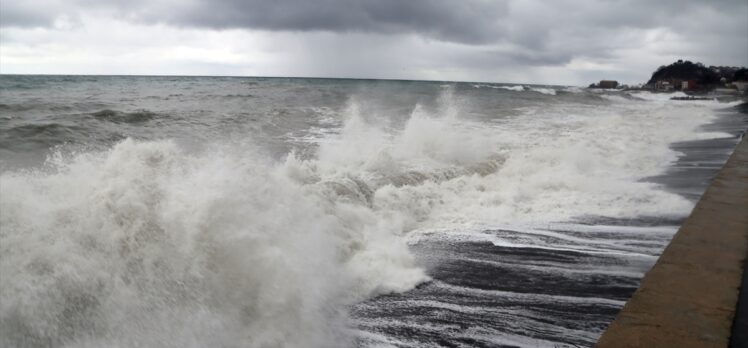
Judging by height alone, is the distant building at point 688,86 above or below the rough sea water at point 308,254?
above

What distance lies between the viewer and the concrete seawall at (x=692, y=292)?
2.23 meters

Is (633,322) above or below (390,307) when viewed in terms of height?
above

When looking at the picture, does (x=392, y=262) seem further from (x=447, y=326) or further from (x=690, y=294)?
(x=690, y=294)

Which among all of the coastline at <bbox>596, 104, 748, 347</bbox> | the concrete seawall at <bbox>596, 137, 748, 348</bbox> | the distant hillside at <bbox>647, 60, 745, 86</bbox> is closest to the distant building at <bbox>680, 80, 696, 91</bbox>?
the distant hillside at <bbox>647, 60, 745, 86</bbox>

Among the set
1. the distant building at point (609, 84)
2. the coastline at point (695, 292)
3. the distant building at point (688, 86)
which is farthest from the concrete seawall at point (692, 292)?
the distant building at point (609, 84)

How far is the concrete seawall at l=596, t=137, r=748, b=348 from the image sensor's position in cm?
223

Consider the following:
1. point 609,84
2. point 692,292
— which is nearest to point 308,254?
point 692,292

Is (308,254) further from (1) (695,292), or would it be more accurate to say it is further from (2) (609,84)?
(2) (609,84)

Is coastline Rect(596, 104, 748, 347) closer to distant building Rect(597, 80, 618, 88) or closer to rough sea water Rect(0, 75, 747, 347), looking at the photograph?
rough sea water Rect(0, 75, 747, 347)

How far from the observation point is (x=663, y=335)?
88.2 inches

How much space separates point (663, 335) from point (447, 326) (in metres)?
1.35

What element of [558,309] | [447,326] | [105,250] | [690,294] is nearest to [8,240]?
[105,250]

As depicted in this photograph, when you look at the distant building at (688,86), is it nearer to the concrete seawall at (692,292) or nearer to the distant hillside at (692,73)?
the distant hillside at (692,73)

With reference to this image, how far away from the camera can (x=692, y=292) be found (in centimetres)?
→ 268
